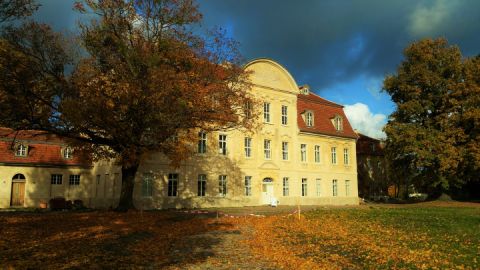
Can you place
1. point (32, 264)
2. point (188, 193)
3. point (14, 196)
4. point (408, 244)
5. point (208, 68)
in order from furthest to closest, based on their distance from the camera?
point (14, 196)
point (188, 193)
point (208, 68)
point (408, 244)
point (32, 264)

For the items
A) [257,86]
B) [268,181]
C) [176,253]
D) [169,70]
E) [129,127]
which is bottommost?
[176,253]

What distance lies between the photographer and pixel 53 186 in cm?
3631

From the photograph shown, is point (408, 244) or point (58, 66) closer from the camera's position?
point (408, 244)

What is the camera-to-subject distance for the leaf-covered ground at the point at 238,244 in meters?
9.62

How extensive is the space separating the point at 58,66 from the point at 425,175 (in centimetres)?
3301

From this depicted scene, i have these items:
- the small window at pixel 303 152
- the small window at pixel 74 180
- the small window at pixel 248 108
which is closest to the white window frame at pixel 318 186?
the small window at pixel 303 152

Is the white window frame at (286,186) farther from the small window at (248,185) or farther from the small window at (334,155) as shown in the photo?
the small window at (334,155)

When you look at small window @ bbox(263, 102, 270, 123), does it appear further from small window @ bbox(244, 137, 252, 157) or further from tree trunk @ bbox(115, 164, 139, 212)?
tree trunk @ bbox(115, 164, 139, 212)

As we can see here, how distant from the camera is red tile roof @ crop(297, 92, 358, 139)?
40.4 m

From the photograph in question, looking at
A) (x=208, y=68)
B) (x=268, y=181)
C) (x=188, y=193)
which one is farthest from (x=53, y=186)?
(x=208, y=68)

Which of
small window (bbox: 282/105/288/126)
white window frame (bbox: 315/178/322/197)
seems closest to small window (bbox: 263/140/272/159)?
small window (bbox: 282/105/288/126)

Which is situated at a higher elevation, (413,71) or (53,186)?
(413,71)

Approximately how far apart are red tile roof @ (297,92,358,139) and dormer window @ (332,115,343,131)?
1.16ft

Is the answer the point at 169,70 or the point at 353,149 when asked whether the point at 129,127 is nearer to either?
the point at 169,70
